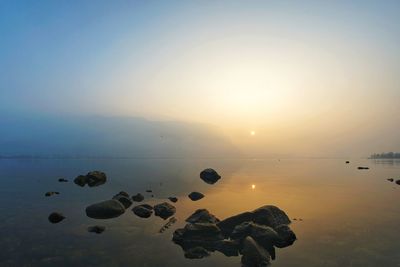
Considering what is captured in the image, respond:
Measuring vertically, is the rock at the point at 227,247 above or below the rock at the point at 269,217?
below

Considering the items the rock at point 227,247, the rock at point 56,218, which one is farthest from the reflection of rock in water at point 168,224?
the rock at point 56,218

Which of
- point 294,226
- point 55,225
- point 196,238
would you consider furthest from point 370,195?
point 55,225

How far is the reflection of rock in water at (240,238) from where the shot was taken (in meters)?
20.3

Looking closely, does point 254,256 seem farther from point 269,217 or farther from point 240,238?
point 269,217

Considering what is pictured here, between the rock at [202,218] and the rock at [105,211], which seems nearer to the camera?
the rock at [202,218]

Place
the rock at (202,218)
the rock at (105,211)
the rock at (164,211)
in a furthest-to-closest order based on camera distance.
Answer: the rock at (164,211) → the rock at (105,211) → the rock at (202,218)

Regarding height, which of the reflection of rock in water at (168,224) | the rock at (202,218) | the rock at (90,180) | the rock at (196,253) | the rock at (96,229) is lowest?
the rock at (90,180)

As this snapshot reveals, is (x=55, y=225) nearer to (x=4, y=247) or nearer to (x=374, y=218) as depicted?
(x=4, y=247)

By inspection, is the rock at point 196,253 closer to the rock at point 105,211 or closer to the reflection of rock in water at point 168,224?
the reflection of rock in water at point 168,224

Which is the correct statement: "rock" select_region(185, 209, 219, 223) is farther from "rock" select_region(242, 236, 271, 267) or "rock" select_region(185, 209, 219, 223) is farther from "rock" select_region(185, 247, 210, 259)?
"rock" select_region(242, 236, 271, 267)

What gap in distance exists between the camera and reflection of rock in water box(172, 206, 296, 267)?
2034cm

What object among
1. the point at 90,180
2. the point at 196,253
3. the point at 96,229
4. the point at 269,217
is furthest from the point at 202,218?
the point at 90,180

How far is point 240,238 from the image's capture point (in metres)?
23.8

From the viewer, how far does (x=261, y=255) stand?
20.0m
